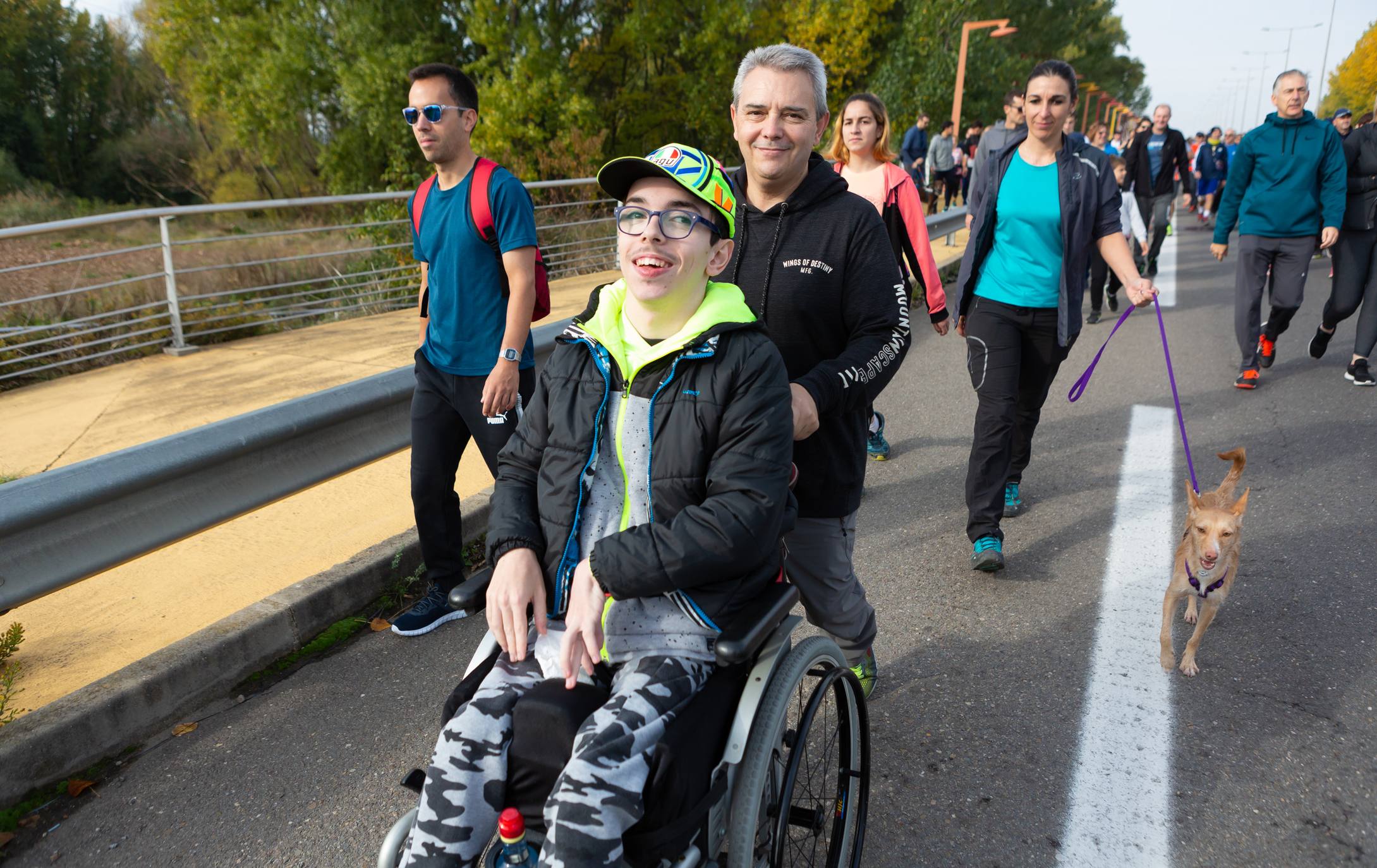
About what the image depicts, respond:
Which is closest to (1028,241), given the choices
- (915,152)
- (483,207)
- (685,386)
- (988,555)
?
(988,555)

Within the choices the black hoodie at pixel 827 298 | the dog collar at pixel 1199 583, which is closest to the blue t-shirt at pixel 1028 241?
the dog collar at pixel 1199 583

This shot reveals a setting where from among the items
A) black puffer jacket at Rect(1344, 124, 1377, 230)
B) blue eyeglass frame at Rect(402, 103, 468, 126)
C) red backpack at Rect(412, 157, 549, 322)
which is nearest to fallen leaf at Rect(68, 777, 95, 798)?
red backpack at Rect(412, 157, 549, 322)

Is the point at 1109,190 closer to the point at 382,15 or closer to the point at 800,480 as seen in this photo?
the point at 800,480

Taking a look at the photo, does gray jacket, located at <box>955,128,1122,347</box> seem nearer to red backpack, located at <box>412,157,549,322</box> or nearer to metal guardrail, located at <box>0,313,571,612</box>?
red backpack, located at <box>412,157,549,322</box>

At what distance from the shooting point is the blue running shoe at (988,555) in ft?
13.7

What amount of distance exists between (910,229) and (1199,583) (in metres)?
2.47

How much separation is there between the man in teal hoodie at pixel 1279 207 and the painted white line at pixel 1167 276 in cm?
218

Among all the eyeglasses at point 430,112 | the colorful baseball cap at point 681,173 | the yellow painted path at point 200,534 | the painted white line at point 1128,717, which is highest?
the eyeglasses at point 430,112

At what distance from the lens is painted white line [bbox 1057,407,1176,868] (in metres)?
2.54

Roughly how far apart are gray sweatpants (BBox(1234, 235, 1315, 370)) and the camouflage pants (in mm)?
7087

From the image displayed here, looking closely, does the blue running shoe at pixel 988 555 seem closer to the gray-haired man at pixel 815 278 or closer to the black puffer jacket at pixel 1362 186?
the gray-haired man at pixel 815 278

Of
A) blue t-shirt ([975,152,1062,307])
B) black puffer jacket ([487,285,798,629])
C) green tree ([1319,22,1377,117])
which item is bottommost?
black puffer jacket ([487,285,798,629])

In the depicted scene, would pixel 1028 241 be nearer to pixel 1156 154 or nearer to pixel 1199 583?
pixel 1199 583

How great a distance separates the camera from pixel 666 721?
185 centimetres
